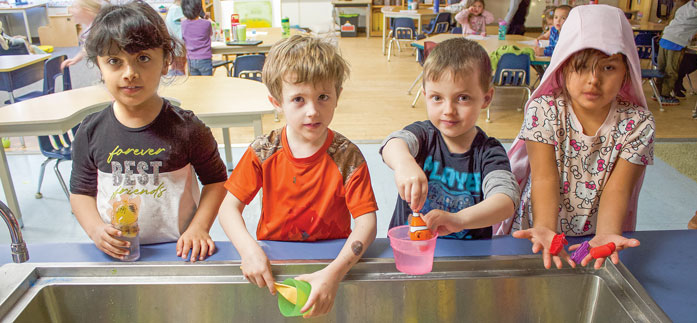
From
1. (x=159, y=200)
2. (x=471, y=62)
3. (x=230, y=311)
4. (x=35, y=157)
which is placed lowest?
(x=35, y=157)

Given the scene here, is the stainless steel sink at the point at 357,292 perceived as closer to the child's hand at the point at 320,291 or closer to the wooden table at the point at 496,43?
the child's hand at the point at 320,291

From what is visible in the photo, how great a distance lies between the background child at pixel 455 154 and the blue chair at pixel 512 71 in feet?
11.4

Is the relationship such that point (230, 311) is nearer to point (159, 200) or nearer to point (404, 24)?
point (159, 200)

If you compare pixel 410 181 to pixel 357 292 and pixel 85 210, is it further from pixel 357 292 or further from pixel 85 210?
pixel 85 210

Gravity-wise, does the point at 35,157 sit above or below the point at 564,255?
below

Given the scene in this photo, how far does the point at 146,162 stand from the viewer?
3.95 feet

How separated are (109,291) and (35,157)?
341 centimetres

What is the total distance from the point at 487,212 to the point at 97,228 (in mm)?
866

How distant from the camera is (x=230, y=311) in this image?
1000mm

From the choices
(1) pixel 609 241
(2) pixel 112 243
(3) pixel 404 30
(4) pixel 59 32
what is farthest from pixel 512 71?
(4) pixel 59 32

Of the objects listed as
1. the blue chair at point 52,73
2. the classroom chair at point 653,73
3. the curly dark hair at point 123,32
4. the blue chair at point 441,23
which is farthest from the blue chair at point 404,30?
the curly dark hair at point 123,32

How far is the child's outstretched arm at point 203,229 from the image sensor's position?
3.42ft

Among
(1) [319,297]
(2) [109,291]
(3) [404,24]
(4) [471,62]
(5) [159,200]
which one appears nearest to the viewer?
(1) [319,297]

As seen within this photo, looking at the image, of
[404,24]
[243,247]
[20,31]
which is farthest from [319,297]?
[20,31]
